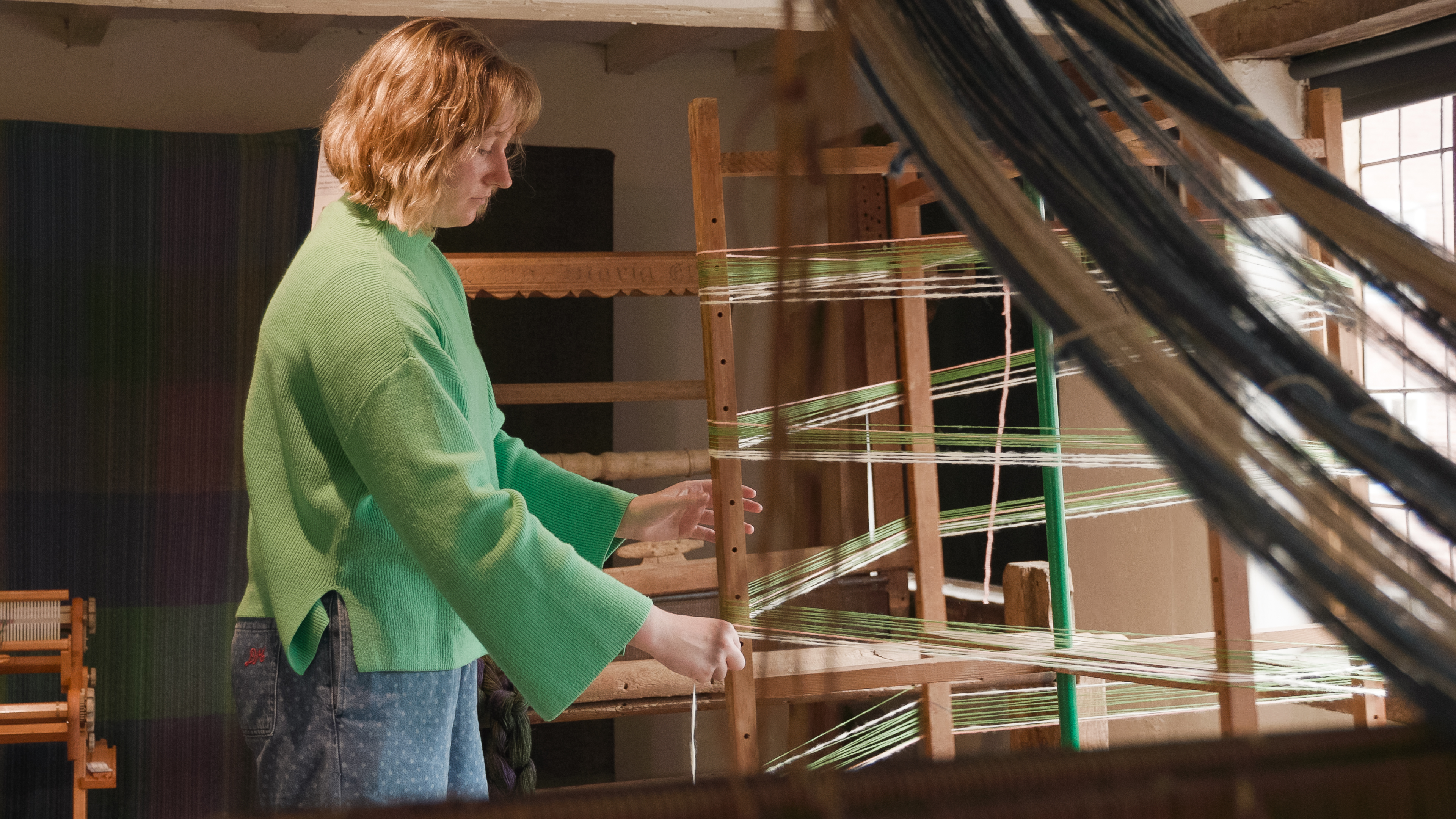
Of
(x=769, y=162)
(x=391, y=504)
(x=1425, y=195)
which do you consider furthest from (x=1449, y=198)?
(x=391, y=504)

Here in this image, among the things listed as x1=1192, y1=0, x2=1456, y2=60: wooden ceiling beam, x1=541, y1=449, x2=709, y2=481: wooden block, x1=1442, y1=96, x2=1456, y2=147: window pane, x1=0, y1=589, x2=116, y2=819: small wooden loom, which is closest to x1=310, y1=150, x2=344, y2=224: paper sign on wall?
x1=541, y1=449, x2=709, y2=481: wooden block

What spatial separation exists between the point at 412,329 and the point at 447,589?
0.76ft

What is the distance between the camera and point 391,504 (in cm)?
104

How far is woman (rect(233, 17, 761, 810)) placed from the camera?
1.04m

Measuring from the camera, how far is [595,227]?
3457mm

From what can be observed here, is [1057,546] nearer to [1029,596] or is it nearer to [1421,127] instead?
[1029,596]

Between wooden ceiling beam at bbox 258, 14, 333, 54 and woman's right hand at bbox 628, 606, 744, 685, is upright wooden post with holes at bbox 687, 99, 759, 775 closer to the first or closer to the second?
woman's right hand at bbox 628, 606, 744, 685

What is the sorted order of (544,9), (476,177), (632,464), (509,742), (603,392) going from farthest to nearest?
(603,392), (632,464), (544,9), (509,742), (476,177)

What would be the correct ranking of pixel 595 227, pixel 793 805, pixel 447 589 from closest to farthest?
pixel 793 805 < pixel 447 589 < pixel 595 227

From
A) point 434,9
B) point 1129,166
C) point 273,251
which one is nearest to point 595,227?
point 273,251

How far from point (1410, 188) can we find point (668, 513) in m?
1.57

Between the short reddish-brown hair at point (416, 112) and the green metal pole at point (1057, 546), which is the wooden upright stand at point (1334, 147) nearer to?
the green metal pole at point (1057, 546)

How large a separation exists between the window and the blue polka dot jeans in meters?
1.63

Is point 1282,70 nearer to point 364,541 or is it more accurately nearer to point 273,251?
point 364,541
